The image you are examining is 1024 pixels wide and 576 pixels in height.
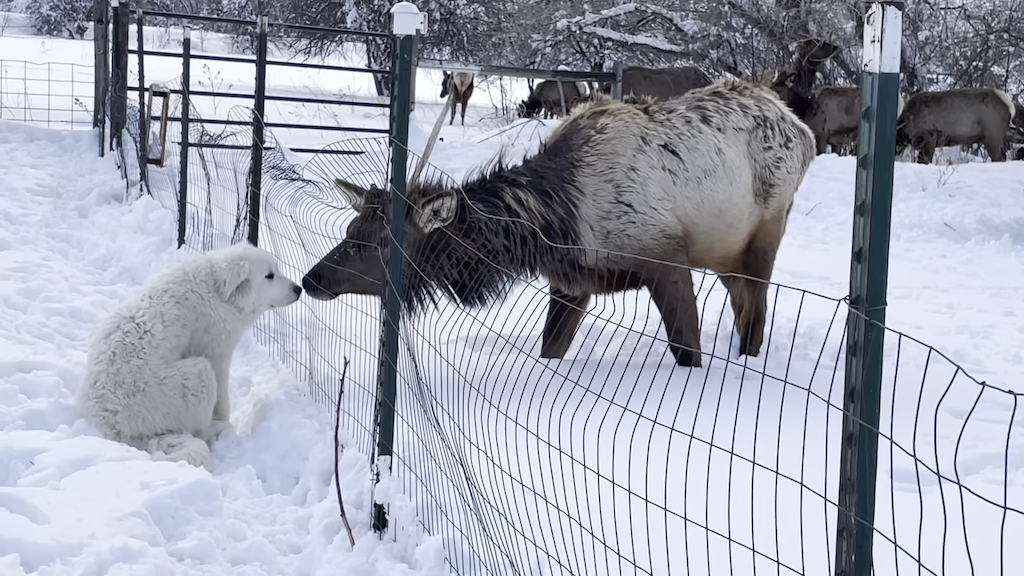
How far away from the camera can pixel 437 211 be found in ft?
18.3

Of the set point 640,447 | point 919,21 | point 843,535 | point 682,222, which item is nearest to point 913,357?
point 682,222

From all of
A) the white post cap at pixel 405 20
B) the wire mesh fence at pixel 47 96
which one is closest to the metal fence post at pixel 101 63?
the wire mesh fence at pixel 47 96

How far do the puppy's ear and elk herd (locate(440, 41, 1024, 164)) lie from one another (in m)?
10.2

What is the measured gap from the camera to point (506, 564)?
3406mm

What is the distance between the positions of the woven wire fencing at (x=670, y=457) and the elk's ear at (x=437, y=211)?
29cm

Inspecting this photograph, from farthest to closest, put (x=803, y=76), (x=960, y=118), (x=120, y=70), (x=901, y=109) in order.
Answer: (x=803, y=76), (x=901, y=109), (x=960, y=118), (x=120, y=70)

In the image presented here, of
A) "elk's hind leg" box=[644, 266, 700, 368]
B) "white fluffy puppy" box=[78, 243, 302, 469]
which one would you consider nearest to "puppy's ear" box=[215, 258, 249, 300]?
"white fluffy puppy" box=[78, 243, 302, 469]

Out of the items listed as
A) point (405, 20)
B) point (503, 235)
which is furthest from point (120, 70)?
point (405, 20)

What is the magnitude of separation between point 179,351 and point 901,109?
13.7 meters

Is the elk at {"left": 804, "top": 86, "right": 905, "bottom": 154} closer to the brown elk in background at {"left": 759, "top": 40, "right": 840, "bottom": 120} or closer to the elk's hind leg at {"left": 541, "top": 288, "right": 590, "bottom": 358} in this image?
the brown elk in background at {"left": 759, "top": 40, "right": 840, "bottom": 120}

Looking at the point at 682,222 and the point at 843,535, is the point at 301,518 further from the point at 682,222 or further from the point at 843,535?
the point at 682,222

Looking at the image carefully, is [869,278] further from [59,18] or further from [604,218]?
[59,18]

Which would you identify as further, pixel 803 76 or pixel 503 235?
pixel 803 76

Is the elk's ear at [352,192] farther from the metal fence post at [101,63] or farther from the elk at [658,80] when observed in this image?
the elk at [658,80]
